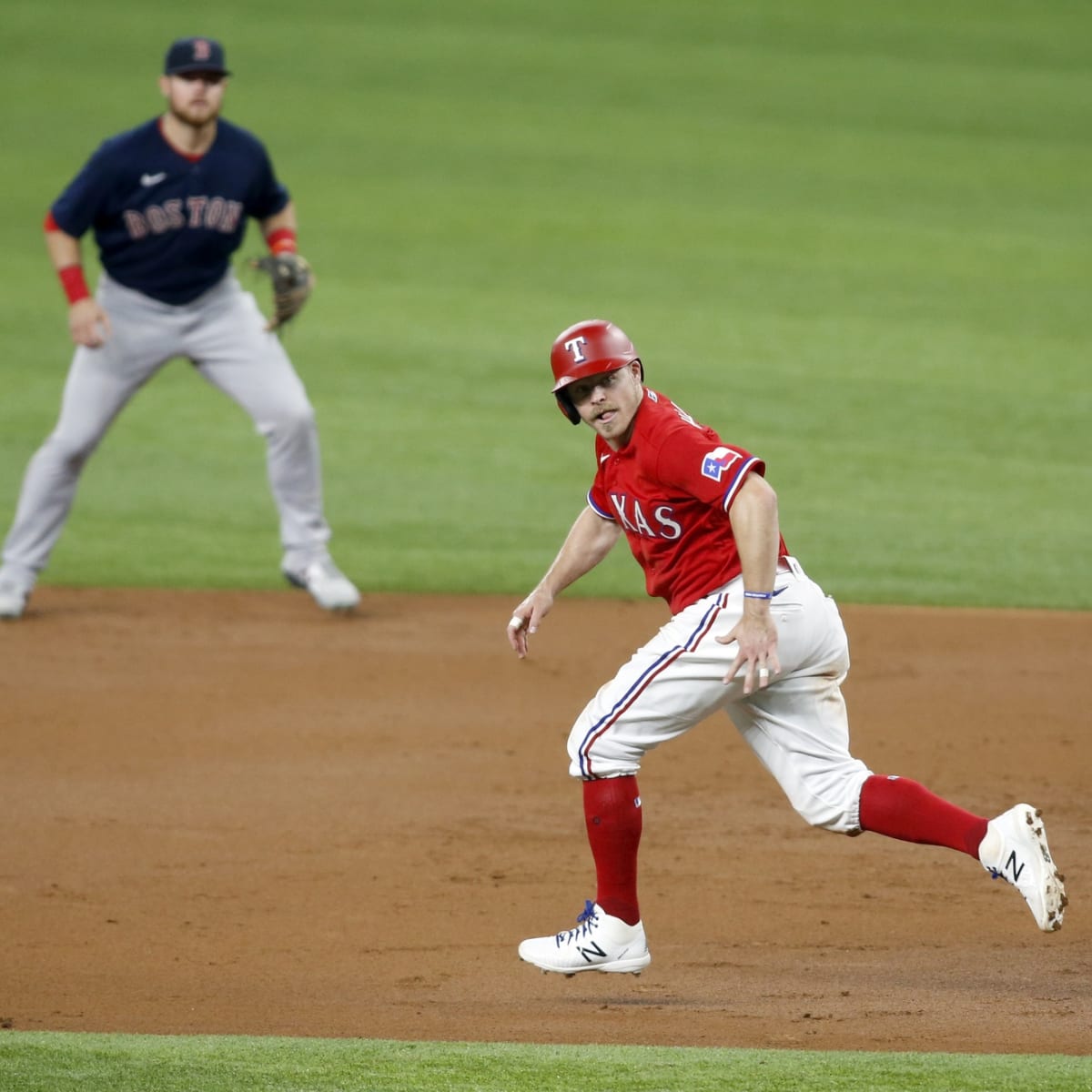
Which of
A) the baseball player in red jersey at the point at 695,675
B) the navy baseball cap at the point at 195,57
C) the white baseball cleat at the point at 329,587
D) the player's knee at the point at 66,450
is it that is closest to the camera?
the baseball player in red jersey at the point at 695,675

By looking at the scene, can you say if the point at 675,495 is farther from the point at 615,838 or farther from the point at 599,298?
the point at 599,298

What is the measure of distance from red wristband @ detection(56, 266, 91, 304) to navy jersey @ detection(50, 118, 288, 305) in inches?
6.1

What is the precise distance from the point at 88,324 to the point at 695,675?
14.6 ft

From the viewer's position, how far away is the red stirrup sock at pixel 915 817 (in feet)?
14.7

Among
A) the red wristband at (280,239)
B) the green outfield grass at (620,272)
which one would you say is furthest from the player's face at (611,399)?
the green outfield grass at (620,272)

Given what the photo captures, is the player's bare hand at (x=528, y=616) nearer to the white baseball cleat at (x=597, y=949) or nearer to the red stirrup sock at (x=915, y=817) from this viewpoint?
the white baseball cleat at (x=597, y=949)

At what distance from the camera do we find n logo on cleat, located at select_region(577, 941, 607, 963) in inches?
180

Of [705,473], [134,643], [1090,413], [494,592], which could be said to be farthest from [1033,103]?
[705,473]

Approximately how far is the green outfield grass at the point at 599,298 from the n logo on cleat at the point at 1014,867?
1.72 feet

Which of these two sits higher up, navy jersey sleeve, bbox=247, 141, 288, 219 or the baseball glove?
navy jersey sleeve, bbox=247, 141, 288, 219

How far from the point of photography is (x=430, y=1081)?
382 cm

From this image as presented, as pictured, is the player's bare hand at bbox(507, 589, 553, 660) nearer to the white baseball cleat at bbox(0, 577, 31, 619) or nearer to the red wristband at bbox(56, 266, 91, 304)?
the red wristband at bbox(56, 266, 91, 304)

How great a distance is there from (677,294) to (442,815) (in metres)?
10.2

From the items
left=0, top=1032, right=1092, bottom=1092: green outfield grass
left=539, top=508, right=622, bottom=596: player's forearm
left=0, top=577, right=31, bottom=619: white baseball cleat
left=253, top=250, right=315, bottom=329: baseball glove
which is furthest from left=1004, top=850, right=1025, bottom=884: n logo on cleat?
left=0, top=577, right=31, bottom=619: white baseball cleat
